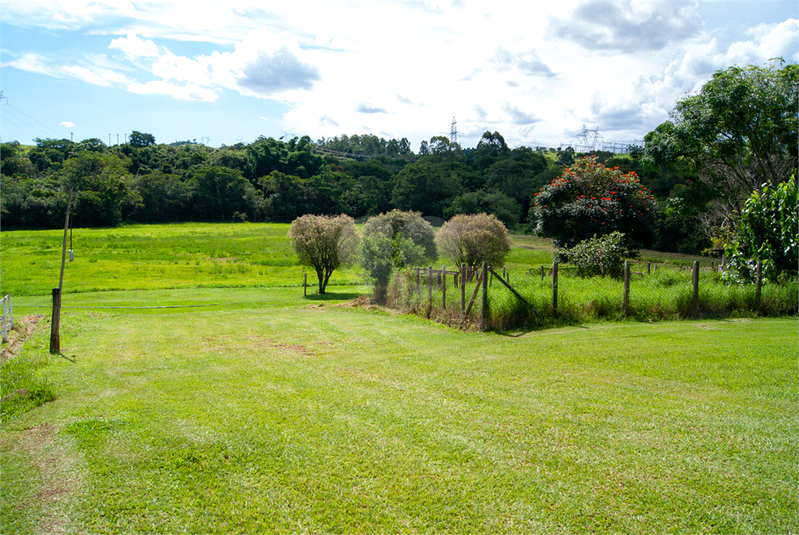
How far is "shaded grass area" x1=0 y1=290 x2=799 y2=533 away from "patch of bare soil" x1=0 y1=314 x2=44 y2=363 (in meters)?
0.94

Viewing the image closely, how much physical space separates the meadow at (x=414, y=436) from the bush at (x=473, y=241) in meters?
15.8

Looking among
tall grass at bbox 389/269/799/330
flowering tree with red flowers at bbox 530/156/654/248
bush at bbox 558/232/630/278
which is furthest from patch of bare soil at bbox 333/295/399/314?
flowering tree with red flowers at bbox 530/156/654/248

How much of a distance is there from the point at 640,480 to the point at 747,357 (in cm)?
594

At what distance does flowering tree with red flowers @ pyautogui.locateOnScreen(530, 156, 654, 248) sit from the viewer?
78.7 ft

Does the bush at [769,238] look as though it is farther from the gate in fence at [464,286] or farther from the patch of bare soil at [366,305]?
the patch of bare soil at [366,305]

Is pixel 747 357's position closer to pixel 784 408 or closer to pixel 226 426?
pixel 784 408

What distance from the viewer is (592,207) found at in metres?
24.0

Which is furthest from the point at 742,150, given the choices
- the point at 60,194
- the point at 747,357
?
the point at 60,194

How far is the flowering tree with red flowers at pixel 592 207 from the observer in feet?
78.7

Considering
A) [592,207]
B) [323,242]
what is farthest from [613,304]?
[323,242]

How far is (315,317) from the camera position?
17.9 m

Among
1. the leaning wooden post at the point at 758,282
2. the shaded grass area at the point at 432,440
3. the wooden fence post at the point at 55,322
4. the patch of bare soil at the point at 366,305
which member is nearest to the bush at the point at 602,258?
the leaning wooden post at the point at 758,282

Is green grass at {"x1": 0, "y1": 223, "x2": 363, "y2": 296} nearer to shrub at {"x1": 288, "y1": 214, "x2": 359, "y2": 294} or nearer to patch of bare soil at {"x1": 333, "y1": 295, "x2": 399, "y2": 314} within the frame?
shrub at {"x1": 288, "y1": 214, "x2": 359, "y2": 294}

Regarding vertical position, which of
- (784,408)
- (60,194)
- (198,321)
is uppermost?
(60,194)
